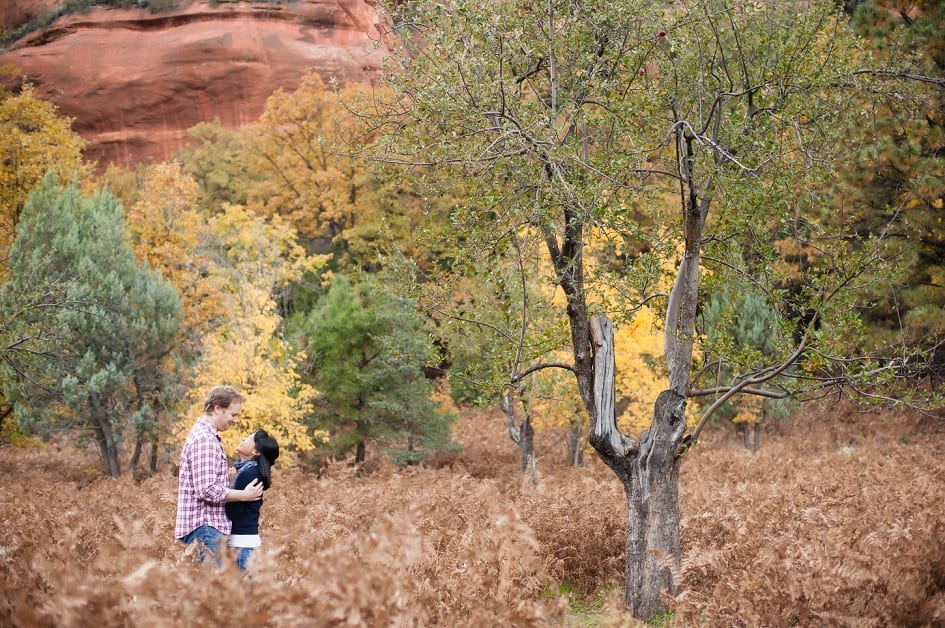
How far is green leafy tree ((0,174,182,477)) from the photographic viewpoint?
694 inches

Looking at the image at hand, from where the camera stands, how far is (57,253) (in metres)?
18.2

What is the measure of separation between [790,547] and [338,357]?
1600 centimetres

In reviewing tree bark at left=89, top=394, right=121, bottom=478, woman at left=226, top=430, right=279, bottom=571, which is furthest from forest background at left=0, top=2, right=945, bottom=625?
woman at left=226, top=430, right=279, bottom=571

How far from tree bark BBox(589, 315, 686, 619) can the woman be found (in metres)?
3.03

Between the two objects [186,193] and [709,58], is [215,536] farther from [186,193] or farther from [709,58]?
[186,193]

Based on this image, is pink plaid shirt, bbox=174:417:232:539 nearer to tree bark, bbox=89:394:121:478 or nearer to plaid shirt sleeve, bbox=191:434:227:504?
plaid shirt sleeve, bbox=191:434:227:504

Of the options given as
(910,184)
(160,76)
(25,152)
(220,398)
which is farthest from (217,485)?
(160,76)

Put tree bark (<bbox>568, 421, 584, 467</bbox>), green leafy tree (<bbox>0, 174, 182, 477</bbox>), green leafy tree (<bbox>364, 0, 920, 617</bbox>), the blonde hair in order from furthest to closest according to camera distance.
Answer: tree bark (<bbox>568, 421, 584, 467</bbox>) < green leafy tree (<bbox>0, 174, 182, 477</bbox>) < green leafy tree (<bbox>364, 0, 920, 617</bbox>) < the blonde hair

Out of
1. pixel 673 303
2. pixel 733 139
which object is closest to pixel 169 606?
pixel 673 303

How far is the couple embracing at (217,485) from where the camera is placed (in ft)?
16.7

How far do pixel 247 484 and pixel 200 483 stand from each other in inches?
14.9

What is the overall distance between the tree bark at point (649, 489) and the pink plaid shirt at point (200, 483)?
11.1ft

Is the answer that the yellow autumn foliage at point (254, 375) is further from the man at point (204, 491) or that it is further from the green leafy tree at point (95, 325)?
the man at point (204, 491)

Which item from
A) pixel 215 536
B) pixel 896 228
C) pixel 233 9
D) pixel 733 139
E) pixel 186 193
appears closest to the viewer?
pixel 215 536
